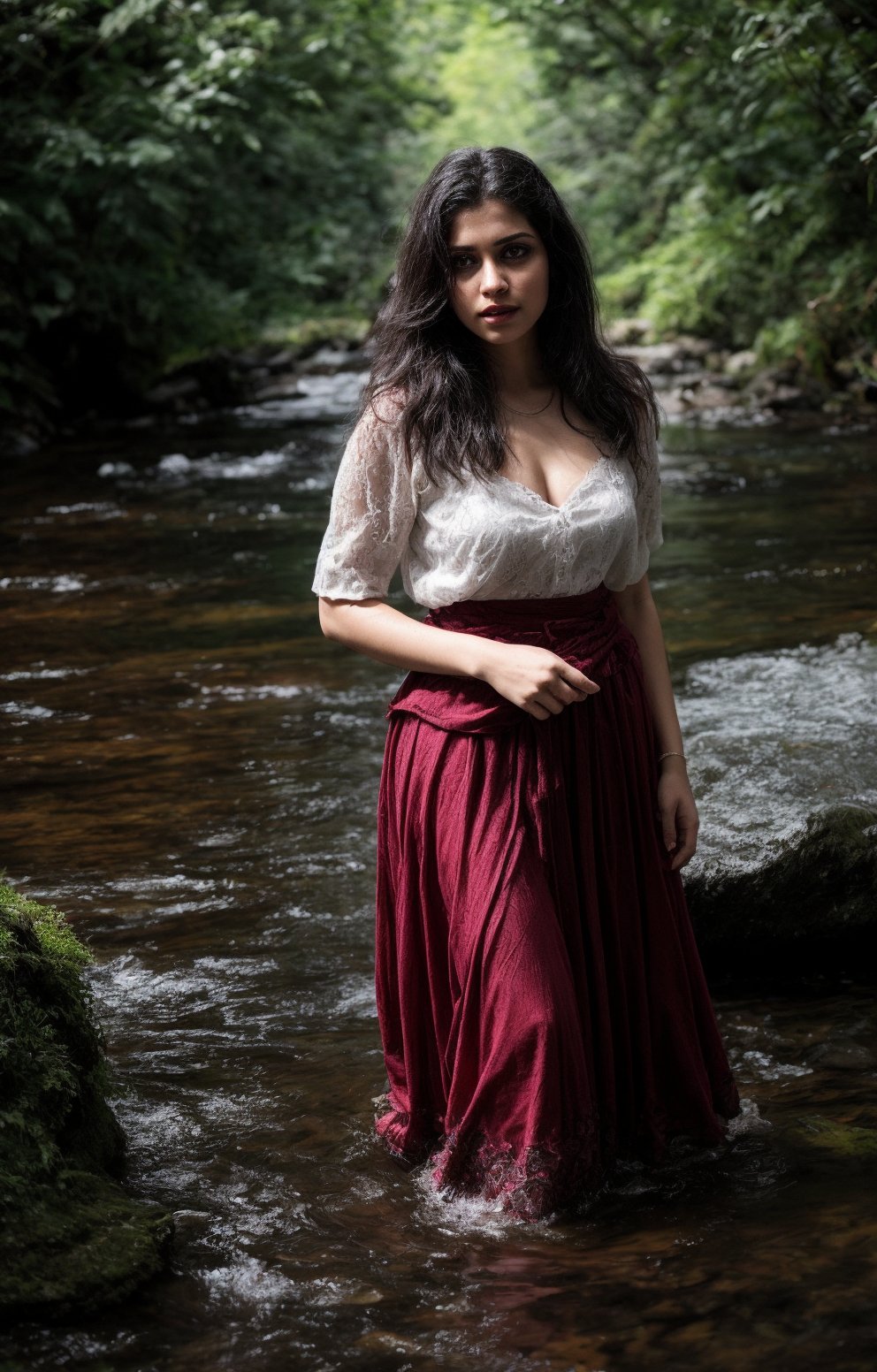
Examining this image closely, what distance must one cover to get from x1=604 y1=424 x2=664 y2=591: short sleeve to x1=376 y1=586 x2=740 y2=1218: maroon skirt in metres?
0.06

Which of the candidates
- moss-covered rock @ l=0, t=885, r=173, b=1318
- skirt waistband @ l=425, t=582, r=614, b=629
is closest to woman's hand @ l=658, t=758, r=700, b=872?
skirt waistband @ l=425, t=582, r=614, b=629

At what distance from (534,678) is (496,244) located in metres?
0.85

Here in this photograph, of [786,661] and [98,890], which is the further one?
[786,661]

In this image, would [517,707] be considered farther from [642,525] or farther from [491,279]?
[491,279]

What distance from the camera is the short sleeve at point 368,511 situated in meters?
2.82

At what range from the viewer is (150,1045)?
386cm

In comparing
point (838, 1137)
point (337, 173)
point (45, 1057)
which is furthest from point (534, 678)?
point (337, 173)

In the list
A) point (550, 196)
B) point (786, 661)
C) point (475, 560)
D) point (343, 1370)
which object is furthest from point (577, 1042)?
point (786, 661)

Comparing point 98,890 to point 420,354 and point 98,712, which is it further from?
point 420,354

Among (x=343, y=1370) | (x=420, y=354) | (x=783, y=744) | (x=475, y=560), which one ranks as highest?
(x=420, y=354)

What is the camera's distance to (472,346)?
294cm

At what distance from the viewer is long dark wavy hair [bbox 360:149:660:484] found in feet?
9.12

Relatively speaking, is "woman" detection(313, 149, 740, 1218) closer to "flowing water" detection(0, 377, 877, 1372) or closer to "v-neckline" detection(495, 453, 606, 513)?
"v-neckline" detection(495, 453, 606, 513)

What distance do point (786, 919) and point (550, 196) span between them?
87.3 inches
